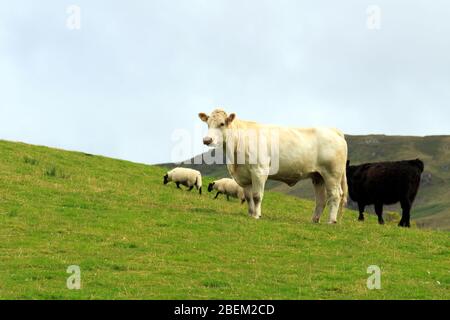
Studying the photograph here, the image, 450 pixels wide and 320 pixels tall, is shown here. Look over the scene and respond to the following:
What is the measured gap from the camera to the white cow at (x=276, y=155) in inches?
891

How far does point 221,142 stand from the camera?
22.6 m

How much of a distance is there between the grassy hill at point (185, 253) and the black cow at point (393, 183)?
273 cm

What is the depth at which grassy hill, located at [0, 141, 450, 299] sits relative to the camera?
13430 millimetres

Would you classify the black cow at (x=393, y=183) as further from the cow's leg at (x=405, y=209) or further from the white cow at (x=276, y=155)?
the white cow at (x=276, y=155)

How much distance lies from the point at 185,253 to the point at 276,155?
6.90m

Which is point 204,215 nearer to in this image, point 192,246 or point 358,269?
point 192,246

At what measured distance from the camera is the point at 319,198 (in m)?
24.1

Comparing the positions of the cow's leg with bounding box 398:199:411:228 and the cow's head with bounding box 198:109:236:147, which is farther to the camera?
the cow's leg with bounding box 398:199:411:228

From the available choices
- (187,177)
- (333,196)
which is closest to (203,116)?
(333,196)

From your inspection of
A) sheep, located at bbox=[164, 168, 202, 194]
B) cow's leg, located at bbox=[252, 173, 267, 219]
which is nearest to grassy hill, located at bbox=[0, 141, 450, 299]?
cow's leg, located at bbox=[252, 173, 267, 219]
